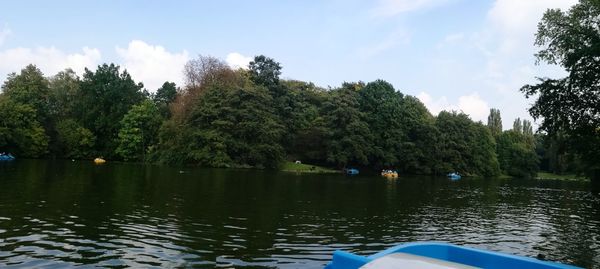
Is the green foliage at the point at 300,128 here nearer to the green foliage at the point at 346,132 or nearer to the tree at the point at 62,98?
the green foliage at the point at 346,132

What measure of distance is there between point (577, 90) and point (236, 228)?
22.4 metres

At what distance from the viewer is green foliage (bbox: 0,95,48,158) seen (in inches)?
3079

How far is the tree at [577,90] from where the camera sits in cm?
2584

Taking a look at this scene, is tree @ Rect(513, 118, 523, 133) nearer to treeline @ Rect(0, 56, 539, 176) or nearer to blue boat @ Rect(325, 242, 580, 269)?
treeline @ Rect(0, 56, 539, 176)

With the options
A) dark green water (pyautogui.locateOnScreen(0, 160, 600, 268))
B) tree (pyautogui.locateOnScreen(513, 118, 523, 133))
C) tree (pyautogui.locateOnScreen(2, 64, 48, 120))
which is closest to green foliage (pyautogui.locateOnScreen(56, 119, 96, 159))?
tree (pyautogui.locateOnScreen(2, 64, 48, 120))

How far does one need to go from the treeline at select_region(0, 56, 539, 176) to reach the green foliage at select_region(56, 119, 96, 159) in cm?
21

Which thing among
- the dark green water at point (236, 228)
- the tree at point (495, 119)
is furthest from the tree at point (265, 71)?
the tree at point (495, 119)

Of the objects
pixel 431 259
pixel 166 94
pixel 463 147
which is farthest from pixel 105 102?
pixel 431 259

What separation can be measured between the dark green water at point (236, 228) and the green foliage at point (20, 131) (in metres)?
56.6

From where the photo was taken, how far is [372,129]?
91188 mm

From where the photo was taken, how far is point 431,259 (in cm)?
661

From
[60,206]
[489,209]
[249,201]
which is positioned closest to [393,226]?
[249,201]

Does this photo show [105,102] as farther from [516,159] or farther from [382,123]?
[516,159]

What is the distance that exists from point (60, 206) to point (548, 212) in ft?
96.5
